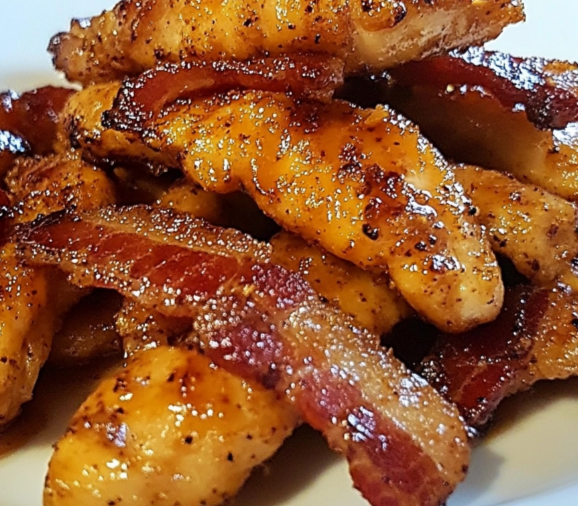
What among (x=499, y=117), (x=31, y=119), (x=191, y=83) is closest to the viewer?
(x=191, y=83)

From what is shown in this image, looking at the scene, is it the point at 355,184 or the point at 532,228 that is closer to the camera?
the point at 355,184

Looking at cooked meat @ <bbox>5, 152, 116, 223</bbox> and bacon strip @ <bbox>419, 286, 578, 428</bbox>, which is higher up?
cooked meat @ <bbox>5, 152, 116, 223</bbox>

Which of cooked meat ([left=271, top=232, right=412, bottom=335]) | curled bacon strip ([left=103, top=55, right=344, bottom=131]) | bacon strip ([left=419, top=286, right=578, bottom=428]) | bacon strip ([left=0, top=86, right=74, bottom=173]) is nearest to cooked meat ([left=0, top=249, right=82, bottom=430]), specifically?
curled bacon strip ([left=103, top=55, right=344, bottom=131])

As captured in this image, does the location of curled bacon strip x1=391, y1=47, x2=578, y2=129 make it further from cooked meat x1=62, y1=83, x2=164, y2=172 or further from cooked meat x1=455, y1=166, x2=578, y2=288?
cooked meat x1=62, y1=83, x2=164, y2=172

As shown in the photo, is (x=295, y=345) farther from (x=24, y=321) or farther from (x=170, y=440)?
(x=24, y=321)

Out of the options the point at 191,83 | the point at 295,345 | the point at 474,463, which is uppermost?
the point at 191,83

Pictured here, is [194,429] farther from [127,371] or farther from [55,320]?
[55,320]

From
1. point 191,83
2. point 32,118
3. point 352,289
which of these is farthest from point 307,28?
point 32,118

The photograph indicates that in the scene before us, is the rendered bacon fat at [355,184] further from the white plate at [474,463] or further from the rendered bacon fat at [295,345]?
the white plate at [474,463]
